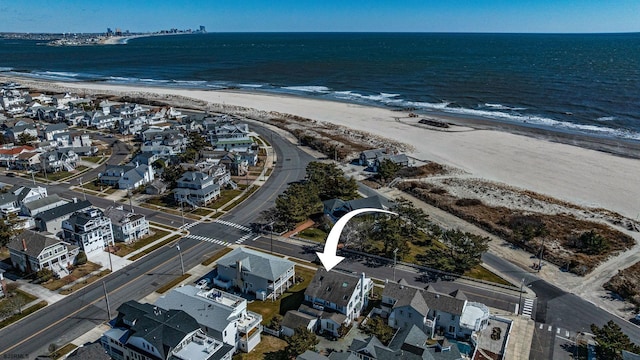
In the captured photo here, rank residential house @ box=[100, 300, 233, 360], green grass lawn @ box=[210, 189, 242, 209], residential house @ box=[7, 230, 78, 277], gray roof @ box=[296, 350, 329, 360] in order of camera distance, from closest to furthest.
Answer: gray roof @ box=[296, 350, 329, 360]
residential house @ box=[100, 300, 233, 360]
residential house @ box=[7, 230, 78, 277]
green grass lawn @ box=[210, 189, 242, 209]

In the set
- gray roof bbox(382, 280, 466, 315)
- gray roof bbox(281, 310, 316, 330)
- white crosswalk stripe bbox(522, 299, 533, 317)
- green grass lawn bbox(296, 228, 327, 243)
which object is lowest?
white crosswalk stripe bbox(522, 299, 533, 317)

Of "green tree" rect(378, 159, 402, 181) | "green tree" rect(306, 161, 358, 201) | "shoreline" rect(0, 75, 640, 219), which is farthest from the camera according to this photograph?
"green tree" rect(378, 159, 402, 181)

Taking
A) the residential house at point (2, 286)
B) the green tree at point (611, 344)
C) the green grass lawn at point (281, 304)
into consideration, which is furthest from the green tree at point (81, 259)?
the green tree at point (611, 344)

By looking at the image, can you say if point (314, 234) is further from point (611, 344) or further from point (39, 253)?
point (611, 344)

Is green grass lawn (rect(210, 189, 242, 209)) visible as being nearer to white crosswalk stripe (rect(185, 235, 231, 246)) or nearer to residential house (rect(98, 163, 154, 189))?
white crosswalk stripe (rect(185, 235, 231, 246))

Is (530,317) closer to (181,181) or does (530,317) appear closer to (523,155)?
(181,181)

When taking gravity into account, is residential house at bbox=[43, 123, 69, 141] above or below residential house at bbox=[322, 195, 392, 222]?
above

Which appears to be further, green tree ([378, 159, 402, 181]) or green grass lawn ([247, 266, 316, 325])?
green tree ([378, 159, 402, 181])

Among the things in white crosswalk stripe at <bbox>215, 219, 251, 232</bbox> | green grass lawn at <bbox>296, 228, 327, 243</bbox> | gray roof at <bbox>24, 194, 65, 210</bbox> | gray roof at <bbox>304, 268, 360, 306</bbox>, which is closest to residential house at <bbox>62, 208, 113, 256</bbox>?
gray roof at <bbox>24, 194, 65, 210</bbox>
